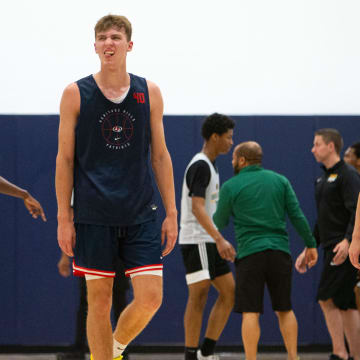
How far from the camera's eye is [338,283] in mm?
5184

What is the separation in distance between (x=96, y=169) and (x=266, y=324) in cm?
372

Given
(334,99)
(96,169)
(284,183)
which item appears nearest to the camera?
(96,169)

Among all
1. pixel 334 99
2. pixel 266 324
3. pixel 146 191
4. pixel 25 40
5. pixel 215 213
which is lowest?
pixel 266 324

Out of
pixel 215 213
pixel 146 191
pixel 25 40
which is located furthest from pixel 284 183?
pixel 25 40

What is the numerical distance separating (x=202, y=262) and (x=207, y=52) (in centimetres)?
254

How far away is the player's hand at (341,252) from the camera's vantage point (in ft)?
16.3

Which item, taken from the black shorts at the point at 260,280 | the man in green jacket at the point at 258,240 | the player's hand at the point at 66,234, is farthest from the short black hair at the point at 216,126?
the player's hand at the point at 66,234

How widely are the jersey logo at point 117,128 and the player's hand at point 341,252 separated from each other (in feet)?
7.77

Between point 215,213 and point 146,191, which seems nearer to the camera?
point 146,191

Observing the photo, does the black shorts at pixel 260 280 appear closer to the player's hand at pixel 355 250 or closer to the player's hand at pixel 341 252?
the player's hand at pixel 341 252

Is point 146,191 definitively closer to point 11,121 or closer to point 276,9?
point 11,121

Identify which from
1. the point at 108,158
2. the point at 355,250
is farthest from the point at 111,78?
the point at 355,250

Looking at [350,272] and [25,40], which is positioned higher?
[25,40]

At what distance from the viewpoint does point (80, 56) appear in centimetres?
670
